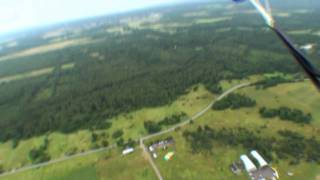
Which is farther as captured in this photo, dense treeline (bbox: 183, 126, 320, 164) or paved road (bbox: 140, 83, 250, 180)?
paved road (bbox: 140, 83, 250, 180)

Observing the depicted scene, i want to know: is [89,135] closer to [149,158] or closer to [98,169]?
[98,169]

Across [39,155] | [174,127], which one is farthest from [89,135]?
[174,127]

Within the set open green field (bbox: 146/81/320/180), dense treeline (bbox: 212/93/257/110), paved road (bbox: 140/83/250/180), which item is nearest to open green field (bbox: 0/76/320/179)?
open green field (bbox: 146/81/320/180)

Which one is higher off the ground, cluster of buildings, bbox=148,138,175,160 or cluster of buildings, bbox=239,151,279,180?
cluster of buildings, bbox=239,151,279,180

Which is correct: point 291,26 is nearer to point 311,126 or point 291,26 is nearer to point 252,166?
point 311,126

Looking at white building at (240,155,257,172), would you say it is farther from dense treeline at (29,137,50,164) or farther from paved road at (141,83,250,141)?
dense treeline at (29,137,50,164)

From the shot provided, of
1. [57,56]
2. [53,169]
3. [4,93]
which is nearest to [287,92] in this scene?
[53,169]

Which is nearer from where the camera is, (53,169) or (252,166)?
(252,166)
